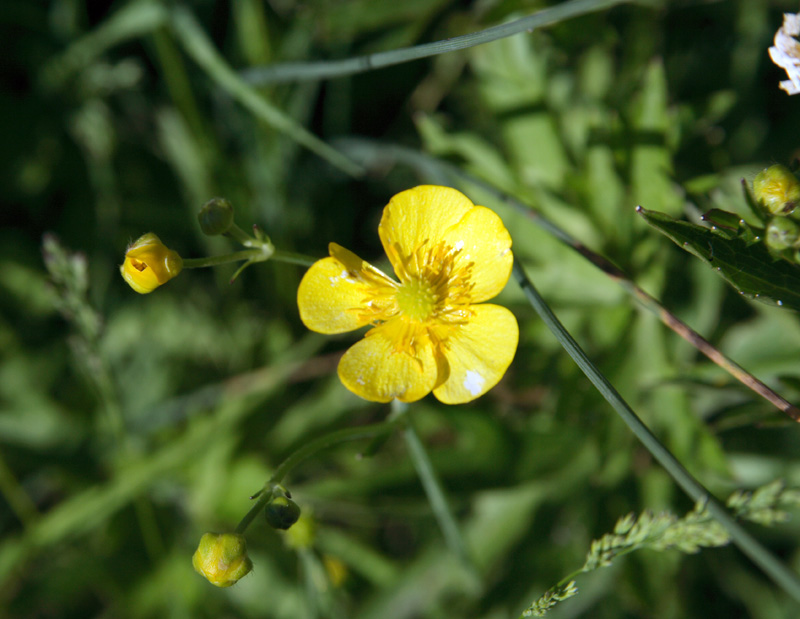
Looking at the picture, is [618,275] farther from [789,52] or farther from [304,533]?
[304,533]

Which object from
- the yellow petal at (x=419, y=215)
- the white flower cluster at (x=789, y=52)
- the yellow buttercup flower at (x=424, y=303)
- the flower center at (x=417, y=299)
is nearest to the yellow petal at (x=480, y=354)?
the yellow buttercup flower at (x=424, y=303)

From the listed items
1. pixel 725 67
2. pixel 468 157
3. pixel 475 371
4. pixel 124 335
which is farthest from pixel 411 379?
pixel 725 67

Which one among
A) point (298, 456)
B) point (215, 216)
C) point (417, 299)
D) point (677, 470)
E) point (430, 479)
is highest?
point (215, 216)

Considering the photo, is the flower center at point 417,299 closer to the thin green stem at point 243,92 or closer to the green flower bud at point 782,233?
the thin green stem at point 243,92

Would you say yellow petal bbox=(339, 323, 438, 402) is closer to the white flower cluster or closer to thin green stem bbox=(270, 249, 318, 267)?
thin green stem bbox=(270, 249, 318, 267)

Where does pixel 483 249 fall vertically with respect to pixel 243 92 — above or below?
below

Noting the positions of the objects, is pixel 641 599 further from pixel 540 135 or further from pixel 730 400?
pixel 540 135

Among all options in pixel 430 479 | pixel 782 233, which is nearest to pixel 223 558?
pixel 430 479
